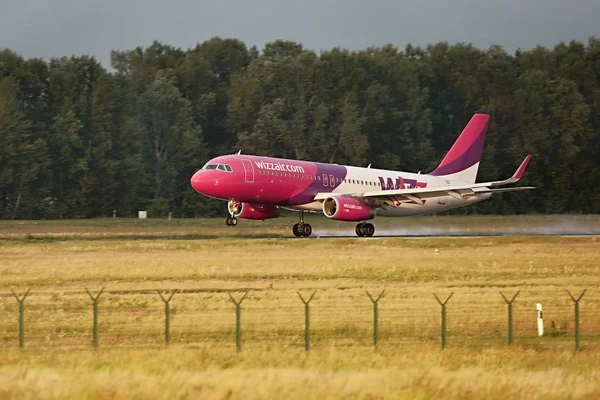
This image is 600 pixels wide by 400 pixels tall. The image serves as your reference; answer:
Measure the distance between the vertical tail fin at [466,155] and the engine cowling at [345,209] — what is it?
1121 centimetres

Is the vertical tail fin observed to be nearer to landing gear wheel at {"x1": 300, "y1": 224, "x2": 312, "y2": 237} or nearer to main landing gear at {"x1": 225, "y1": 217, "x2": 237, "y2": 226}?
landing gear wheel at {"x1": 300, "y1": 224, "x2": 312, "y2": 237}

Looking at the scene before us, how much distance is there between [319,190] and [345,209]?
233 cm

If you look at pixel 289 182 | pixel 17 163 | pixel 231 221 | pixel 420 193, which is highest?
pixel 17 163

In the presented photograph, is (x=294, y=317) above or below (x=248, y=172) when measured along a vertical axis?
below

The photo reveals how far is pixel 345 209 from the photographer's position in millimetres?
59031

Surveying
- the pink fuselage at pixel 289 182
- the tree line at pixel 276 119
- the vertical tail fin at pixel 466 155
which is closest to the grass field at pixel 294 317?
the pink fuselage at pixel 289 182

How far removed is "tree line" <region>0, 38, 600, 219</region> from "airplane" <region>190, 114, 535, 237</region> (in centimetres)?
2601

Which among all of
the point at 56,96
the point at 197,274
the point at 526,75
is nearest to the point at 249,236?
the point at 197,274

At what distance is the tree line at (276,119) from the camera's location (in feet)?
290

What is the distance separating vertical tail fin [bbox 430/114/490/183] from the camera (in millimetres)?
70438

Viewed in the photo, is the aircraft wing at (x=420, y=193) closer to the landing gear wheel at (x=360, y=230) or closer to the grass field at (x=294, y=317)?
the landing gear wheel at (x=360, y=230)

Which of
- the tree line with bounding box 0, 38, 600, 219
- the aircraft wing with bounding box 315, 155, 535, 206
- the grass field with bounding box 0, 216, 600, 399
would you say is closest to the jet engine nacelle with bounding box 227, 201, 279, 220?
the grass field with bounding box 0, 216, 600, 399

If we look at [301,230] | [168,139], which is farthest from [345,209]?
[168,139]

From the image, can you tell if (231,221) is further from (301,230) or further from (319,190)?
(319,190)
